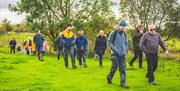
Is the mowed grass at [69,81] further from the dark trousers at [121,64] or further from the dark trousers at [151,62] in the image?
the dark trousers at [151,62]

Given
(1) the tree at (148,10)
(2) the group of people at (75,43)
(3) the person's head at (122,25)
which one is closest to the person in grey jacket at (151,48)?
(3) the person's head at (122,25)

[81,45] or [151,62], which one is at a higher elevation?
[81,45]

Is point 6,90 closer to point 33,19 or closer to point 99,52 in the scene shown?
point 99,52

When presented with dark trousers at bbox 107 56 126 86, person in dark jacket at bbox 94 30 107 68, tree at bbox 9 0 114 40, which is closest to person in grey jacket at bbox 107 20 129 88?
dark trousers at bbox 107 56 126 86

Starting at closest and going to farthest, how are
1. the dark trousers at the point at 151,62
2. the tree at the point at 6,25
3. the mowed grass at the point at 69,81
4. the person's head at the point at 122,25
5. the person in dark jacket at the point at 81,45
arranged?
1. the mowed grass at the point at 69,81
2. the person's head at the point at 122,25
3. the dark trousers at the point at 151,62
4. the person in dark jacket at the point at 81,45
5. the tree at the point at 6,25

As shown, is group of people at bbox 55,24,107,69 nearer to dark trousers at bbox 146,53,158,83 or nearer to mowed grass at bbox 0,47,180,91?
mowed grass at bbox 0,47,180,91

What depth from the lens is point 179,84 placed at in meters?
20.0

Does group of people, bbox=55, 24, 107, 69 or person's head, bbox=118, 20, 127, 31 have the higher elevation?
person's head, bbox=118, 20, 127, 31

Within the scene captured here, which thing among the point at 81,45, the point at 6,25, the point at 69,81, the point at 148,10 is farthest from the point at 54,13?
the point at 6,25

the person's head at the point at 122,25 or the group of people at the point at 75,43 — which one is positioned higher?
the person's head at the point at 122,25

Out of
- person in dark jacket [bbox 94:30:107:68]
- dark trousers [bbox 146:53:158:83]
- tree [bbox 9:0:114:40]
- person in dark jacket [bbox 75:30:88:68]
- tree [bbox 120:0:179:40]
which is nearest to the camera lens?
dark trousers [bbox 146:53:158:83]

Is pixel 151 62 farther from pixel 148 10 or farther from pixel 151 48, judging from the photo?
pixel 148 10

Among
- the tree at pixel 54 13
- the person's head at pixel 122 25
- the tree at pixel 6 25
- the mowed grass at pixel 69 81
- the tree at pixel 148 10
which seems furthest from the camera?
the tree at pixel 6 25

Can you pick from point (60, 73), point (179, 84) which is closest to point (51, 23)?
point (60, 73)
